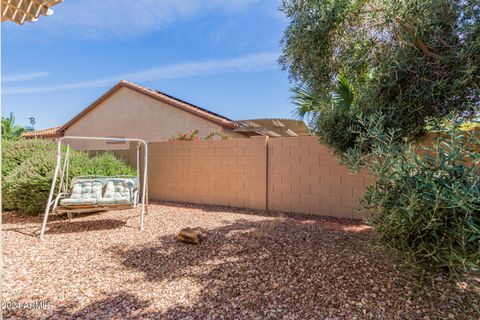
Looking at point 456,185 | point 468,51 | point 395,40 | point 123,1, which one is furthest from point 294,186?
point 123,1

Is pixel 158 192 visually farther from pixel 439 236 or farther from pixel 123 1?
pixel 439 236

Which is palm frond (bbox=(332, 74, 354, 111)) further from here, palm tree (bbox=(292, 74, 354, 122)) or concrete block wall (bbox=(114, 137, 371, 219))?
concrete block wall (bbox=(114, 137, 371, 219))

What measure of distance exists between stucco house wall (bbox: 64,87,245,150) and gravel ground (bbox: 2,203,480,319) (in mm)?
8413

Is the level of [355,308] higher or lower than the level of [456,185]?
lower

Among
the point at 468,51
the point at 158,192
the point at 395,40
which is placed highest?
the point at 395,40

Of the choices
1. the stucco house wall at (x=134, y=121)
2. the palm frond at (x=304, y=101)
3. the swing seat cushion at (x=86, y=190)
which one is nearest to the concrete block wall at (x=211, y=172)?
the palm frond at (x=304, y=101)

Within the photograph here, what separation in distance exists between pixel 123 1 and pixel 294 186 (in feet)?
22.6

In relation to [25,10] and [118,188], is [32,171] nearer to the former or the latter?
[118,188]

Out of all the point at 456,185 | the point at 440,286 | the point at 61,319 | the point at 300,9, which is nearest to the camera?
the point at 456,185

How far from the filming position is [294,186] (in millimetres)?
6699

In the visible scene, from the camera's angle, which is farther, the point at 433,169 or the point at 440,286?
the point at 440,286

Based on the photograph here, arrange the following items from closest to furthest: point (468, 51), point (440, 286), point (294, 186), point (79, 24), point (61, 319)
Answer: point (61, 319), point (440, 286), point (468, 51), point (294, 186), point (79, 24)

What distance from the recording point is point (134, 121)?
575 inches

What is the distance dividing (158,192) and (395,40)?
7411 mm
